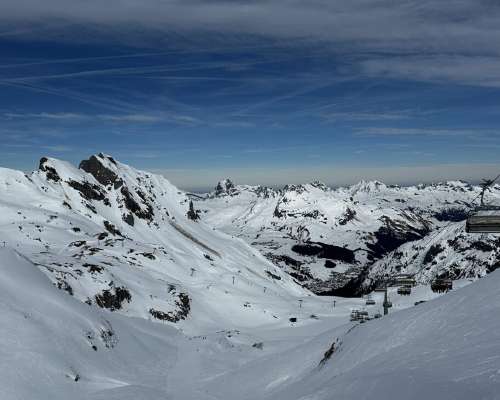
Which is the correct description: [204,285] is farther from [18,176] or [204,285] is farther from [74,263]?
[18,176]

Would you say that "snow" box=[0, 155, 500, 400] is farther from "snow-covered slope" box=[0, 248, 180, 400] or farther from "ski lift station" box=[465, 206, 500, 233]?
"ski lift station" box=[465, 206, 500, 233]

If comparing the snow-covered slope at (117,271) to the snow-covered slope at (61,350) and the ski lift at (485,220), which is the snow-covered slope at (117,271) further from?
the ski lift at (485,220)

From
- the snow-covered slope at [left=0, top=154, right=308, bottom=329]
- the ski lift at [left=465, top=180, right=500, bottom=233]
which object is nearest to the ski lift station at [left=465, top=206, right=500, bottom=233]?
the ski lift at [left=465, top=180, right=500, bottom=233]

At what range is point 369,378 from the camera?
17.9m

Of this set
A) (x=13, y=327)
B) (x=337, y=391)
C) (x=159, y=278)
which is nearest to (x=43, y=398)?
(x=13, y=327)

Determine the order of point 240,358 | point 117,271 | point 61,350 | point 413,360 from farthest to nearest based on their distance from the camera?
point 117,271 < point 240,358 < point 61,350 < point 413,360

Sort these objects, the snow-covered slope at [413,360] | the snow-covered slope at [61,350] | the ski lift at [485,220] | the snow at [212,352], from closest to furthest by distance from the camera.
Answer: the snow-covered slope at [413,360]
the snow at [212,352]
the ski lift at [485,220]
the snow-covered slope at [61,350]

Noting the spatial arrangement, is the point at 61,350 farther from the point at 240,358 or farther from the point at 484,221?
the point at 240,358

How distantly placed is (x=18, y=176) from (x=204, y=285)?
348 feet

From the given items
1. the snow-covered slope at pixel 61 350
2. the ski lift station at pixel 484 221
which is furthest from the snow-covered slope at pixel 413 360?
the snow-covered slope at pixel 61 350

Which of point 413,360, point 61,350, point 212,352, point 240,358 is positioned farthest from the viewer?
point 212,352

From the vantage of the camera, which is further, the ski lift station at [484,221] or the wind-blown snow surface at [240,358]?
the ski lift station at [484,221]

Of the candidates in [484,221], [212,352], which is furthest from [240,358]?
[484,221]

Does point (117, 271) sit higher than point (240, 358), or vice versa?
point (117, 271)
